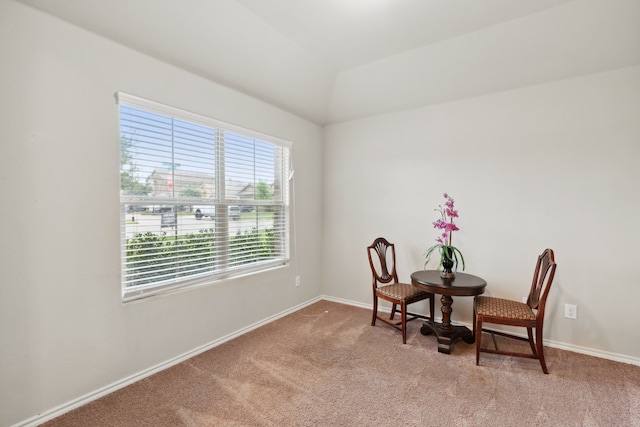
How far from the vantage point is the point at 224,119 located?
9.00ft

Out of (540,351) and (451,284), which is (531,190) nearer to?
(451,284)

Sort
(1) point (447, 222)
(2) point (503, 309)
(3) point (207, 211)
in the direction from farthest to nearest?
(1) point (447, 222) → (3) point (207, 211) → (2) point (503, 309)

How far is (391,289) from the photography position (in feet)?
10.1

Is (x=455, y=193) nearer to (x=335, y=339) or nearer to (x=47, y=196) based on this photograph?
(x=335, y=339)

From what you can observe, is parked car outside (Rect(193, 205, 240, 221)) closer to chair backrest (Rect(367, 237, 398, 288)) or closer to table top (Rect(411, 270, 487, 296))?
chair backrest (Rect(367, 237, 398, 288))

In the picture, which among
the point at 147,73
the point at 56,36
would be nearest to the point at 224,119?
Answer: the point at 147,73

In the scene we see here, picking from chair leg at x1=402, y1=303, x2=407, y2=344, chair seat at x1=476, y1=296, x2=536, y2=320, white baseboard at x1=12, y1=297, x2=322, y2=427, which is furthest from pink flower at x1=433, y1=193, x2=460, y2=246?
white baseboard at x1=12, y1=297, x2=322, y2=427

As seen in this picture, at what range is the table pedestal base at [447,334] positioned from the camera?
103 inches

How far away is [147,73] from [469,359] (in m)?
3.41

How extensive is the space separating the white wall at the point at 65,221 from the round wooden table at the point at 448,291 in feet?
7.05

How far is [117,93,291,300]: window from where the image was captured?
7.09 feet

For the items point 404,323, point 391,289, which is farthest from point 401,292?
point 404,323

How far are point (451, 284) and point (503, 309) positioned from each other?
1.39ft

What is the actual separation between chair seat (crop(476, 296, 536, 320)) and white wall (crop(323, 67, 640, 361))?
0.46 metres
